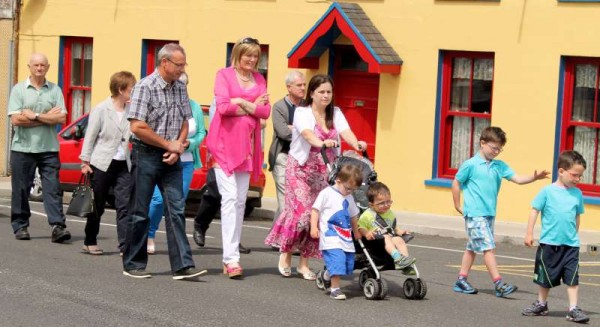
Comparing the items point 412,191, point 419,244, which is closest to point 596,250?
point 419,244

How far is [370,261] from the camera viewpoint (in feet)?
36.6

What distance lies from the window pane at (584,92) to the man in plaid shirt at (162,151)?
31.8 ft

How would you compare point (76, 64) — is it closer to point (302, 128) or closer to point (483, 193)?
point (302, 128)

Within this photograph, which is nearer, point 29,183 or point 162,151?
point 162,151

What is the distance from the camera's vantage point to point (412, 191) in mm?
21672

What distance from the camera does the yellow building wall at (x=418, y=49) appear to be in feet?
66.0

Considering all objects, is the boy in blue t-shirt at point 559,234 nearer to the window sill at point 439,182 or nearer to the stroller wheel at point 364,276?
the stroller wheel at point 364,276

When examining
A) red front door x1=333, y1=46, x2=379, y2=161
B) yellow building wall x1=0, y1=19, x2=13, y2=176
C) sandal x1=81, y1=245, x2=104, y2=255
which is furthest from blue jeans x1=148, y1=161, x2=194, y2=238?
yellow building wall x1=0, y1=19, x2=13, y2=176

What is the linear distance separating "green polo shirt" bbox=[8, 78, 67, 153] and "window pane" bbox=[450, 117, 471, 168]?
8656mm

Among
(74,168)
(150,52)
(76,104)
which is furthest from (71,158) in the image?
(76,104)

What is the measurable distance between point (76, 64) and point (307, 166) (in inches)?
618

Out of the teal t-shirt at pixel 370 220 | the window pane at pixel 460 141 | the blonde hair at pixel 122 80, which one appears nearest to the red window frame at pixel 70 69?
the window pane at pixel 460 141

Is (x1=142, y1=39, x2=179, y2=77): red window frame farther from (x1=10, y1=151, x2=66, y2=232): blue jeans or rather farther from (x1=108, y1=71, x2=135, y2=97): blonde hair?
(x1=108, y1=71, x2=135, y2=97): blonde hair

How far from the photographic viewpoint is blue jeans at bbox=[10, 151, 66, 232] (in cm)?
1430
